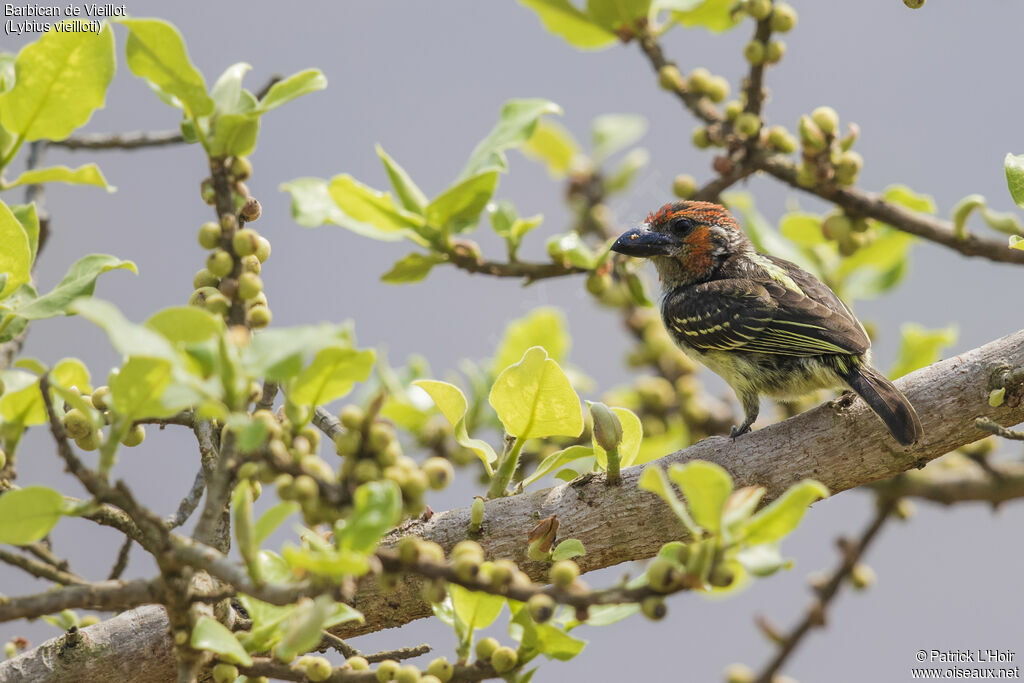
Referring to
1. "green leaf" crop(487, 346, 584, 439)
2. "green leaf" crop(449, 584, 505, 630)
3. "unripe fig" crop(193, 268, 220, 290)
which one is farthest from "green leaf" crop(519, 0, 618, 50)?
"green leaf" crop(449, 584, 505, 630)

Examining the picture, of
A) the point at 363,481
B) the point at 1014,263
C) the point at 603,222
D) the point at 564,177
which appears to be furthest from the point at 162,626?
the point at 564,177

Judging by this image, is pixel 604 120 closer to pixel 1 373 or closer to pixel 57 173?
pixel 57 173

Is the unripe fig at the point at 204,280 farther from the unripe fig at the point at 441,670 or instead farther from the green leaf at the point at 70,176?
the unripe fig at the point at 441,670

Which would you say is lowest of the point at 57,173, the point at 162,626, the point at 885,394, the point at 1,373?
the point at 162,626

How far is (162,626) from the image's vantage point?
78.1 inches

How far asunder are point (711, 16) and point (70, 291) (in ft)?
6.37

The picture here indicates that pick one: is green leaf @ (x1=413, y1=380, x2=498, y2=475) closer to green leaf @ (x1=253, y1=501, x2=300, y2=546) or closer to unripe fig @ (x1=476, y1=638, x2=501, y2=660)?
unripe fig @ (x1=476, y1=638, x2=501, y2=660)

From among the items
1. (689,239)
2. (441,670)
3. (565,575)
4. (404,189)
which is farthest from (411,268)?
(689,239)

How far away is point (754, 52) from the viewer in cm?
291

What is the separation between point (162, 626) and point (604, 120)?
3.20 metres

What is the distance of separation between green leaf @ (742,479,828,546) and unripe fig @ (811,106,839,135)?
6.01 feet

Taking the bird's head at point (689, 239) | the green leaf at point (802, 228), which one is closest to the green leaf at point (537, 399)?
the green leaf at point (802, 228)

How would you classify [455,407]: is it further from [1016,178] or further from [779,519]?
[1016,178]

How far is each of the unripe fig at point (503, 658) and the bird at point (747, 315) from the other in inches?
52.5
